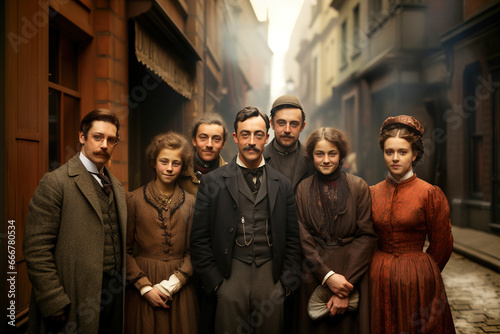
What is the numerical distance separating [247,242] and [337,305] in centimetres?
76

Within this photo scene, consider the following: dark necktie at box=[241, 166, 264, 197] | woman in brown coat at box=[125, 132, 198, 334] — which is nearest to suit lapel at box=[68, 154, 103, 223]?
woman in brown coat at box=[125, 132, 198, 334]

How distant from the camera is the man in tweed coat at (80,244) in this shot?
2082mm

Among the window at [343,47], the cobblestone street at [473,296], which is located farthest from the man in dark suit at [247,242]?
the window at [343,47]

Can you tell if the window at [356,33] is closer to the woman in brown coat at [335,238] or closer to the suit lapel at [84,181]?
the woman in brown coat at [335,238]

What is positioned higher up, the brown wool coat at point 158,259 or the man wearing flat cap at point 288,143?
the man wearing flat cap at point 288,143

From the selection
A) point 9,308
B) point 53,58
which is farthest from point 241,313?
point 53,58

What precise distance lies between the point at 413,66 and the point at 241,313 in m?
9.76

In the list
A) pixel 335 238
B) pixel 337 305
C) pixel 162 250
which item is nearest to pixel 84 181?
pixel 162 250

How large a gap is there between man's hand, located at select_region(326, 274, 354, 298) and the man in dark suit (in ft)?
0.80

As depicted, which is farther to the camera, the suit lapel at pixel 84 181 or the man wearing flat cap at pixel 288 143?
the man wearing flat cap at pixel 288 143

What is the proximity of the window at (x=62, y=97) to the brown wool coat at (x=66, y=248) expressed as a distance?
3.64 ft

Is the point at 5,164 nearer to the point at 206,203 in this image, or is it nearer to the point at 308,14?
the point at 206,203

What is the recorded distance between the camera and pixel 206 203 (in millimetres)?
2537

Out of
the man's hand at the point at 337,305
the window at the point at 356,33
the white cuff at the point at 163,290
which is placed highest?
the window at the point at 356,33
